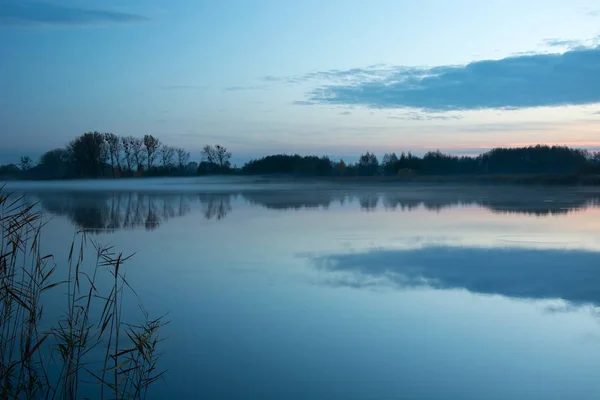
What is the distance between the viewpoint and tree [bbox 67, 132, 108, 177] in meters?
58.2

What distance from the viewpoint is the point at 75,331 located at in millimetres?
4375

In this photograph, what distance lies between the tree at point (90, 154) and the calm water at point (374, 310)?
50.7 meters

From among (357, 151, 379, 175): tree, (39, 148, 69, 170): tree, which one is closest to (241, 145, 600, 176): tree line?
(357, 151, 379, 175): tree

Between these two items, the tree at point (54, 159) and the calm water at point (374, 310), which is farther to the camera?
the tree at point (54, 159)

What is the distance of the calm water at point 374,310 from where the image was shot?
147 inches

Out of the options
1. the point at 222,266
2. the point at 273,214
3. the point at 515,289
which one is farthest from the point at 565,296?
the point at 273,214

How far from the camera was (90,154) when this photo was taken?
5822 cm

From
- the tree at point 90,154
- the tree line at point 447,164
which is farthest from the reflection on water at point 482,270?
the tree at point 90,154

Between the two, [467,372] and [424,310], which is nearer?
[467,372]

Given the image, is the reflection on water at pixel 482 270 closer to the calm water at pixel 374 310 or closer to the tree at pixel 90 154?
the calm water at pixel 374 310

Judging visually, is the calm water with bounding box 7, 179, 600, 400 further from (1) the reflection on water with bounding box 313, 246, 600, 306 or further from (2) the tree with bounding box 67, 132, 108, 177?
(2) the tree with bounding box 67, 132, 108, 177

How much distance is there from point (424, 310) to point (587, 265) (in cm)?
316

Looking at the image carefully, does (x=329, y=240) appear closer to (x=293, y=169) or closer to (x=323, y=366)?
(x=323, y=366)

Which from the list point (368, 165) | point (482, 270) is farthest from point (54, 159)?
point (482, 270)
